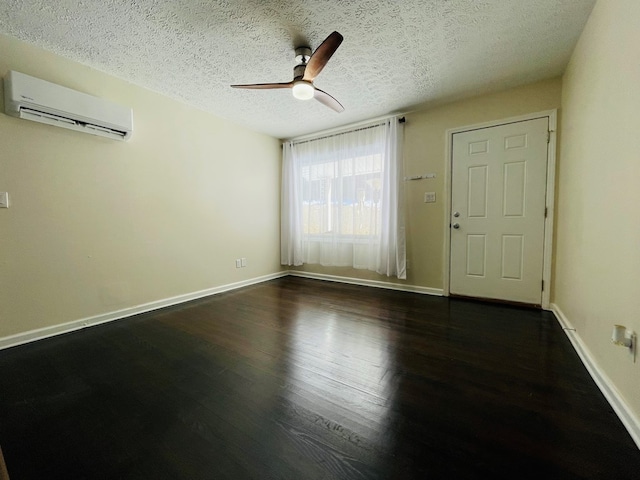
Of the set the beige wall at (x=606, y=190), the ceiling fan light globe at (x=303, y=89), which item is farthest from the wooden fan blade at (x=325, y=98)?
the beige wall at (x=606, y=190)

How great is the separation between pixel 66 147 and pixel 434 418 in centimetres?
343

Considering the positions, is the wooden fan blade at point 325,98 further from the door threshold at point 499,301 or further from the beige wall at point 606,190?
the door threshold at point 499,301

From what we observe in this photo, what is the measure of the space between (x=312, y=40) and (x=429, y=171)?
210 cm

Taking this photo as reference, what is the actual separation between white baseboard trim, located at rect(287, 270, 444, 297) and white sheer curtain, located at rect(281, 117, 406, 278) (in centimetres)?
22

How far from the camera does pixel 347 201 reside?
3883mm

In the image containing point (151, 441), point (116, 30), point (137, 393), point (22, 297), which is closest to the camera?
point (151, 441)

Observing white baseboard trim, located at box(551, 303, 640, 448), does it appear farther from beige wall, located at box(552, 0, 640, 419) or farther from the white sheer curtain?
the white sheer curtain

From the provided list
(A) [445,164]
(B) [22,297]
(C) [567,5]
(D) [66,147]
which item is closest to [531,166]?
(A) [445,164]

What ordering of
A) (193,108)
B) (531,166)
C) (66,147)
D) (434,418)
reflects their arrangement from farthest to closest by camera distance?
(193,108)
(531,166)
(66,147)
(434,418)

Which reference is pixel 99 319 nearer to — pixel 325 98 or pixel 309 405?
pixel 309 405

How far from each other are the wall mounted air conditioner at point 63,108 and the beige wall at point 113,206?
0.31 feet

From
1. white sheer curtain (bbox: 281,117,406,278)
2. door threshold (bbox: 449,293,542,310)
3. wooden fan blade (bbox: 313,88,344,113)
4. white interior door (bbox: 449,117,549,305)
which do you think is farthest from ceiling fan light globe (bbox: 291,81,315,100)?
door threshold (bbox: 449,293,542,310)

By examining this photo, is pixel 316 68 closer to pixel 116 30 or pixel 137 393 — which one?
pixel 116 30

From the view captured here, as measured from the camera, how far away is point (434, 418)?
1222 millimetres
